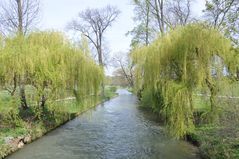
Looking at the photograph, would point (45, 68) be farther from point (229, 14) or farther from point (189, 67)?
point (229, 14)

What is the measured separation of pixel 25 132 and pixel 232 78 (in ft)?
24.8

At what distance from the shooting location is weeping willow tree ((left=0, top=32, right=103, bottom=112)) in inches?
387

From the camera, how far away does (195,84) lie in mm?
8297

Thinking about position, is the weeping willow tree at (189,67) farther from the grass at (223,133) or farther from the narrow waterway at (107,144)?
the narrow waterway at (107,144)

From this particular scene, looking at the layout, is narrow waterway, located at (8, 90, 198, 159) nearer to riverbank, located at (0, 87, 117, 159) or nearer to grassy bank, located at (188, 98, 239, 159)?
riverbank, located at (0, 87, 117, 159)

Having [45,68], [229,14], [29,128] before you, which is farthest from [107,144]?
[229,14]

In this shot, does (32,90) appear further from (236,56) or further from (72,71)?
(236,56)

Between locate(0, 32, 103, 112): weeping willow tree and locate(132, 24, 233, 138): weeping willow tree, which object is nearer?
locate(132, 24, 233, 138): weeping willow tree

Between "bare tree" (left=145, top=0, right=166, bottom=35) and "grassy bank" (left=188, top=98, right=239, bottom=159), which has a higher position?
"bare tree" (left=145, top=0, right=166, bottom=35)

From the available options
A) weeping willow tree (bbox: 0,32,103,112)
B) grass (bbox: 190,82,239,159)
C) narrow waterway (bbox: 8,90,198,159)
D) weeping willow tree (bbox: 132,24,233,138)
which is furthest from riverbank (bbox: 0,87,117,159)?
grass (bbox: 190,82,239,159)

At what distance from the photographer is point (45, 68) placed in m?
10.6

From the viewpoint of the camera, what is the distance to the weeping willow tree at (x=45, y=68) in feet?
32.3

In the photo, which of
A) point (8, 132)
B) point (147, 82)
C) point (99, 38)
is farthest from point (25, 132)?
point (99, 38)

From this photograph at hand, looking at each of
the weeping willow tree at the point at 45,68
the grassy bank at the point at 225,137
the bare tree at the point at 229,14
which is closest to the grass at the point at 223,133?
the grassy bank at the point at 225,137
